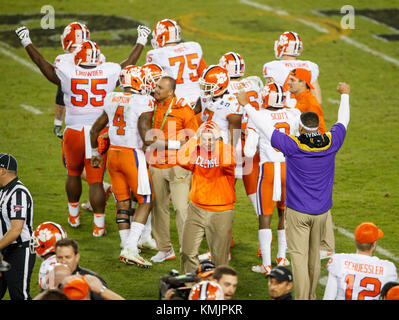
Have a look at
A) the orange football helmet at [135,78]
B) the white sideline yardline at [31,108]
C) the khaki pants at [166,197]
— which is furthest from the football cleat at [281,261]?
the white sideline yardline at [31,108]

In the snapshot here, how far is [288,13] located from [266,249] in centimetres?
1194

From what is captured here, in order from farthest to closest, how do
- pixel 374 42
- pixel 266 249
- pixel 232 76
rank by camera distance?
pixel 374 42 < pixel 232 76 < pixel 266 249

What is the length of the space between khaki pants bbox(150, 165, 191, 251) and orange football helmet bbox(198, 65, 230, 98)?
93cm

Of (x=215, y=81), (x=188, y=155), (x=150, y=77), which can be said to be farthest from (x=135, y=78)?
(x=188, y=155)

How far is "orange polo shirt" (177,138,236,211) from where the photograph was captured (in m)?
7.16

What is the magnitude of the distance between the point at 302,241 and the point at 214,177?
1.01 metres

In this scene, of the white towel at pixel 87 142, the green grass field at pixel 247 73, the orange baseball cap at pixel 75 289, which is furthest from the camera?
the white towel at pixel 87 142

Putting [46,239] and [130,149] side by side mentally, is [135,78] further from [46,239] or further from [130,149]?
[46,239]

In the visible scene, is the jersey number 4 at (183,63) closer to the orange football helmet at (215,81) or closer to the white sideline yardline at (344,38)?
the orange football helmet at (215,81)

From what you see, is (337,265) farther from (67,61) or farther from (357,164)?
(357,164)

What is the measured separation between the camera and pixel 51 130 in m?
13.4

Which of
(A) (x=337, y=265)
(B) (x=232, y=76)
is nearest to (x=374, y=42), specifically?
(B) (x=232, y=76)
